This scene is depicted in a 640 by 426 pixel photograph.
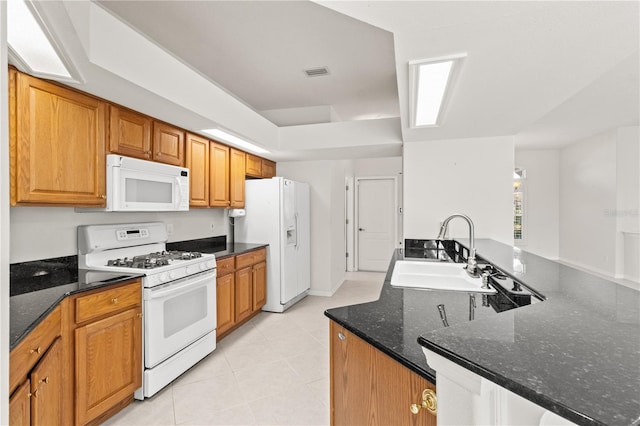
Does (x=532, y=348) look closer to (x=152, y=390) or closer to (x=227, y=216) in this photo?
(x=152, y=390)

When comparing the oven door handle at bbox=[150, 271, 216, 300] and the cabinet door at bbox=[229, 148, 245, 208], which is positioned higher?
the cabinet door at bbox=[229, 148, 245, 208]

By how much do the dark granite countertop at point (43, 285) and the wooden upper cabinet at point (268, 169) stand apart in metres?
2.61

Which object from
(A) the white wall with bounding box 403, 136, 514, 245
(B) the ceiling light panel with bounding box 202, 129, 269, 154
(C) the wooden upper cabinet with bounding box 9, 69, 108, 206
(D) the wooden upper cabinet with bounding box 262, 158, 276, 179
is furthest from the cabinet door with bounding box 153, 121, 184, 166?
(A) the white wall with bounding box 403, 136, 514, 245

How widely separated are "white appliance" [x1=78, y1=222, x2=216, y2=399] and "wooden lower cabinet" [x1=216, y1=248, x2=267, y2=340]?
0.83 ft

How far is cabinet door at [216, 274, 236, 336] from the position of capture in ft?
9.88

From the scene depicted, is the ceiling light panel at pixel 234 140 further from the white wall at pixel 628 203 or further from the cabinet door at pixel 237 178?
the white wall at pixel 628 203

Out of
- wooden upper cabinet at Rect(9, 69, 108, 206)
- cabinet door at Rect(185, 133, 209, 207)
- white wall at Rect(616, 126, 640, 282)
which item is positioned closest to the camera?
wooden upper cabinet at Rect(9, 69, 108, 206)

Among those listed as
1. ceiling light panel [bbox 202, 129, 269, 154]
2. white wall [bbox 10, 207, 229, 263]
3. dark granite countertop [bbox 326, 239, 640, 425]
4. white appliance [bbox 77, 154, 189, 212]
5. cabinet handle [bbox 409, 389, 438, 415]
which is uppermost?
ceiling light panel [bbox 202, 129, 269, 154]

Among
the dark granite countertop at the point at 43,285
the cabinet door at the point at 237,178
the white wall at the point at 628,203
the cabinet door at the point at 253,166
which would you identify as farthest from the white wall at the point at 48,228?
the white wall at the point at 628,203

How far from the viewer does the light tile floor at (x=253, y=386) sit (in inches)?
78.3

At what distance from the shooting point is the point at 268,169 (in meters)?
4.63

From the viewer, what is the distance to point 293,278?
424cm

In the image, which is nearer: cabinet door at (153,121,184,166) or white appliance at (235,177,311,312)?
cabinet door at (153,121,184,166)

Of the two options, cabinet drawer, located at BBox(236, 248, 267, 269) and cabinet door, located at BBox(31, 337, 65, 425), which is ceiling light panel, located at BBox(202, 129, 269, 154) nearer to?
cabinet drawer, located at BBox(236, 248, 267, 269)
